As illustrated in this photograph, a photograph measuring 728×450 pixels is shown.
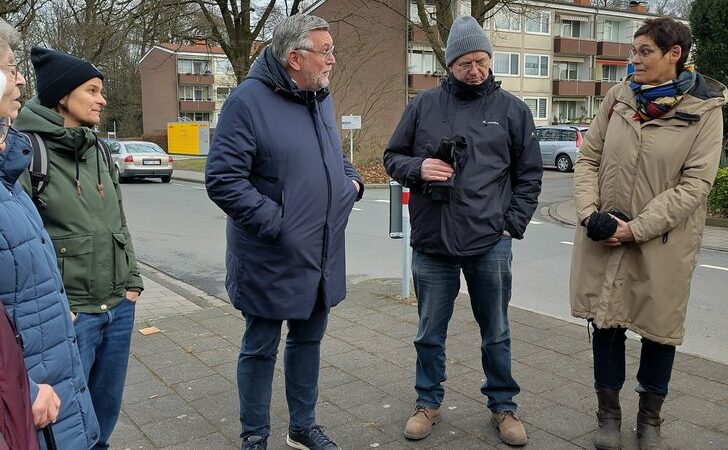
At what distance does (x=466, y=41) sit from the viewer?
11.1 ft

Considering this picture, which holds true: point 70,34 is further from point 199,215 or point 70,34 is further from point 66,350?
point 66,350

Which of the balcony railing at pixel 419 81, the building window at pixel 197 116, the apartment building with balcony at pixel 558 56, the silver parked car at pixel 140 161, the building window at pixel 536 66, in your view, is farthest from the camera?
the building window at pixel 197 116

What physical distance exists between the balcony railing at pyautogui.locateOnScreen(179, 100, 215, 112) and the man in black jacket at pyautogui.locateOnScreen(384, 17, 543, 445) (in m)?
66.4

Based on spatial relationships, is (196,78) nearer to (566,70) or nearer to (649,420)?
(566,70)

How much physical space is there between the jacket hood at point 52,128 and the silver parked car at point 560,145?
2371 cm

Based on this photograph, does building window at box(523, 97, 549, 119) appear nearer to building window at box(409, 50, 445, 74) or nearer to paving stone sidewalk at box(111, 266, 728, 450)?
building window at box(409, 50, 445, 74)

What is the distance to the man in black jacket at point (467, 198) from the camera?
11.1ft

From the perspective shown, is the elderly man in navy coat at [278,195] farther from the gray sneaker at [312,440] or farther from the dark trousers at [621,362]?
the dark trousers at [621,362]

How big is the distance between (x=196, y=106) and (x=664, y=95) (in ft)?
226

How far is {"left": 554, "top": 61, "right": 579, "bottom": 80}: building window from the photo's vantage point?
51719mm

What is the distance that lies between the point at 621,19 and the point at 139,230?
50501 millimetres

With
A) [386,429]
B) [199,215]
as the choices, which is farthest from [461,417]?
[199,215]

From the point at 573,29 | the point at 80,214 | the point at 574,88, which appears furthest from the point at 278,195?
the point at 573,29

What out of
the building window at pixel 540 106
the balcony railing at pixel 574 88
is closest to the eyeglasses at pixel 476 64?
the building window at pixel 540 106
